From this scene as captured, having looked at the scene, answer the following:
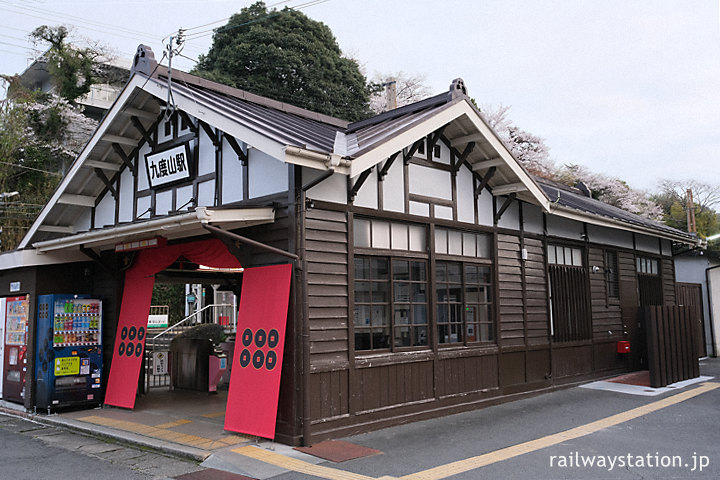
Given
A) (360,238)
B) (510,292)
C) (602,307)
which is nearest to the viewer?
(360,238)

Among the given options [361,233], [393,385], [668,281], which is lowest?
[393,385]

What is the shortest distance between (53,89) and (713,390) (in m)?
30.4

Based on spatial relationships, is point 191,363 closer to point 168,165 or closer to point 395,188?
point 168,165

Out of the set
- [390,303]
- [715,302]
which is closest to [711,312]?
[715,302]

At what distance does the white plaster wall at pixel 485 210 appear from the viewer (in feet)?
33.8

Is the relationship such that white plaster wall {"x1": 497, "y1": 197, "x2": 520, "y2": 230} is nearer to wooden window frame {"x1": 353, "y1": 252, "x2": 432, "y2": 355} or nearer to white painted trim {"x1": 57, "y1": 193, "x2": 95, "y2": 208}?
wooden window frame {"x1": 353, "y1": 252, "x2": 432, "y2": 355}

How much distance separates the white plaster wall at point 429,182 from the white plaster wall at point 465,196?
0.96 ft

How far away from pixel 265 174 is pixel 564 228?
7.19 m

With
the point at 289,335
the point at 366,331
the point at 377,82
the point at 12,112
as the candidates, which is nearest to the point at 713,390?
the point at 366,331

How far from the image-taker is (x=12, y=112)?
75.0 feet

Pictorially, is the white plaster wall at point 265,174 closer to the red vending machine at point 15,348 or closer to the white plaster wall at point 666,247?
the red vending machine at point 15,348

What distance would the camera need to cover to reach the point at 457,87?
909cm

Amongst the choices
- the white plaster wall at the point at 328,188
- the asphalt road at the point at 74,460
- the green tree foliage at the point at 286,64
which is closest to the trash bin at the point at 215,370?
the asphalt road at the point at 74,460

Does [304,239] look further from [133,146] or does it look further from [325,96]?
[325,96]
